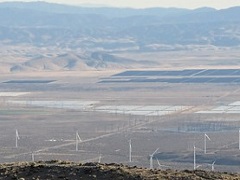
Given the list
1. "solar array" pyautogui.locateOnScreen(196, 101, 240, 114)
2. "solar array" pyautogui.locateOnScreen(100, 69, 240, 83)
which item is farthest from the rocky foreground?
"solar array" pyautogui.locateOnScreen(100, 69, 240, 83)

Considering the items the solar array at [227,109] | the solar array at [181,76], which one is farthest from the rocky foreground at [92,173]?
the solar array at [181,76]

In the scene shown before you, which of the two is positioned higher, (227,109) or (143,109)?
(227,109)

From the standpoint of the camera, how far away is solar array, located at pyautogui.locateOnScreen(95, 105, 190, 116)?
69.4m

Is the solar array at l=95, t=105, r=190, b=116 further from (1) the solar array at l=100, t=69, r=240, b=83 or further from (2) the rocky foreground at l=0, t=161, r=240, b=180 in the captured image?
(2) the rocky foreground at l=0, t=161, r=240, b=180

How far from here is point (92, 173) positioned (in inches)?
664

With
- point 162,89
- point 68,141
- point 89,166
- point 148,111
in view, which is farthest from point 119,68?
point 89,166

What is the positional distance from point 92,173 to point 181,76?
96.5 m

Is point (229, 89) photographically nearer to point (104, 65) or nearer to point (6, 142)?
point (6, 142)

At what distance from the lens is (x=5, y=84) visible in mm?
106812

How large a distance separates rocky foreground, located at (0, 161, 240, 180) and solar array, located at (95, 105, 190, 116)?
167 feet

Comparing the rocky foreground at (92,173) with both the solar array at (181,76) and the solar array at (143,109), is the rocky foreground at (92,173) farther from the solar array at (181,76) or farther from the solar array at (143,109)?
the solar array at (181,76)

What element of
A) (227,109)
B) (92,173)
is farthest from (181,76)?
(92,173)

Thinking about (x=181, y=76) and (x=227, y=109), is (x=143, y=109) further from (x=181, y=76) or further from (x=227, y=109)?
(x=181, y=76)

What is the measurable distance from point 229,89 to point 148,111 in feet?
76.2
